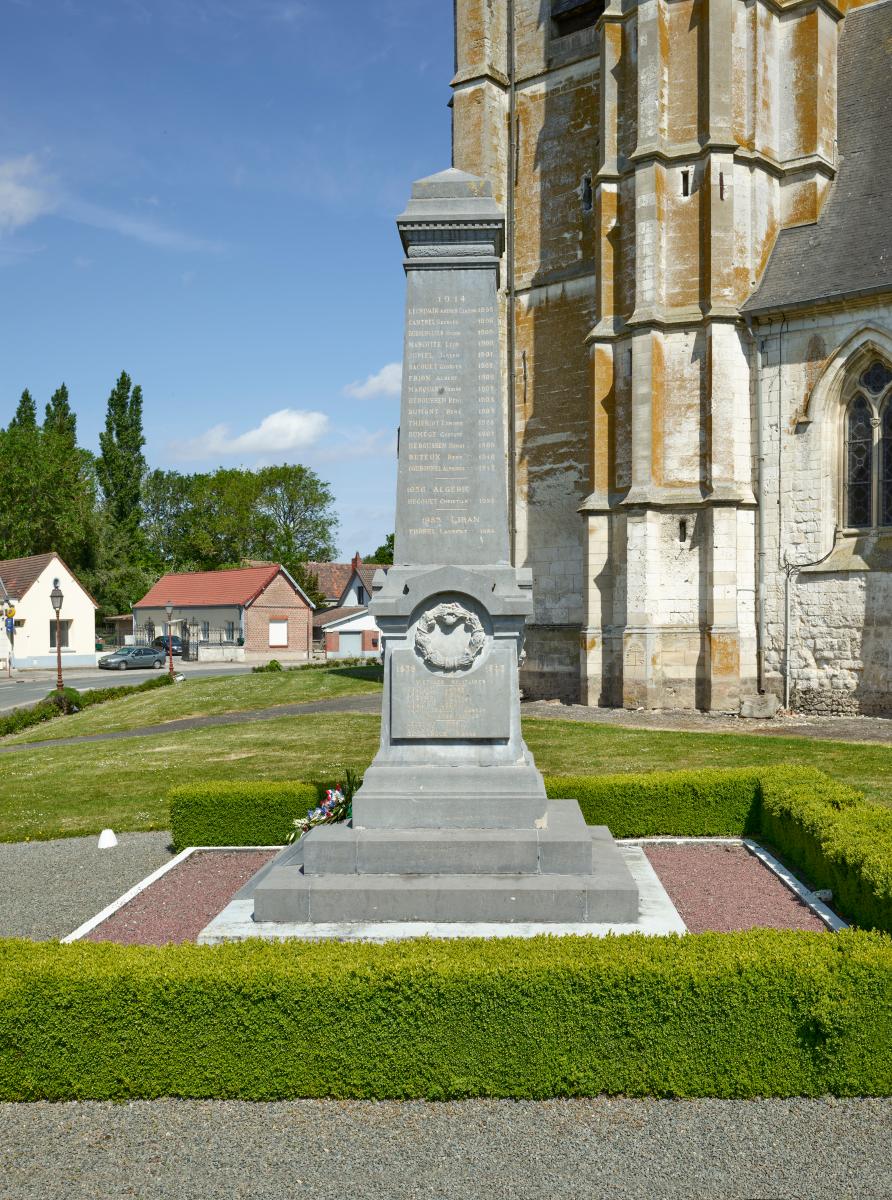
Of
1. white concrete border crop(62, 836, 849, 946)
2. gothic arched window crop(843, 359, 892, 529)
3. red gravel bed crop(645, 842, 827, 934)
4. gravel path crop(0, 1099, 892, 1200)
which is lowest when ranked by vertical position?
gravel path crop(0, 1099, 892, 1200)

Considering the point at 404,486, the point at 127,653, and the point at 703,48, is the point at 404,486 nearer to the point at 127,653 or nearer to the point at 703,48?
the point at 703,48

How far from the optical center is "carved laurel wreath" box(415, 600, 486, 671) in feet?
26.5

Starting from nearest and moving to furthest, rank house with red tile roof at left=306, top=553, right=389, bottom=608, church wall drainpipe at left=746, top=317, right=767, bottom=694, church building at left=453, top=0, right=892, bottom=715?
1. church building at left=453, top=0, right=892, bottom=715
2. church wall drainpipe at left=746, top=317, right=767, bottom=694
3. house with red tile roof at left=306, top=553, right=389, bottom=608

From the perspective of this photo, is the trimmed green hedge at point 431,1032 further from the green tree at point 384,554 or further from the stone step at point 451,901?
the green tree at point 384,554

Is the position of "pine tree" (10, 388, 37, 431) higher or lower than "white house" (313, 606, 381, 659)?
higher

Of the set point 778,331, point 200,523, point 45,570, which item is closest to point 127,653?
point 45,570

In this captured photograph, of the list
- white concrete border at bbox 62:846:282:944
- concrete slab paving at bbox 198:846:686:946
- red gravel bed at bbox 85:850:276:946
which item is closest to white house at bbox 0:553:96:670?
white concrete border at bbox 62:846:282:944

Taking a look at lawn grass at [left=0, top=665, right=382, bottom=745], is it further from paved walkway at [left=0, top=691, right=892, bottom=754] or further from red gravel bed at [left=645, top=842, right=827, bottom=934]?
red gravel bed at [left=645, top=842, right=827, bottom=934]

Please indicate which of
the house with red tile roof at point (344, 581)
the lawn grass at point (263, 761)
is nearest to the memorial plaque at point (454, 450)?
the lawn grass at point (263, 761)

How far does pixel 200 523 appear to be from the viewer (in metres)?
79.4

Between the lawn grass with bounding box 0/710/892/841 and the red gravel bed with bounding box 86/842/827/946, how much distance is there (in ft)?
8.31

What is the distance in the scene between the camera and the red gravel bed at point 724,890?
26.1 feet

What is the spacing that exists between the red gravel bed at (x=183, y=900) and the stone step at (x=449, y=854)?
1.20 meters

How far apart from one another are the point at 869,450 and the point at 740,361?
3.07 metres
